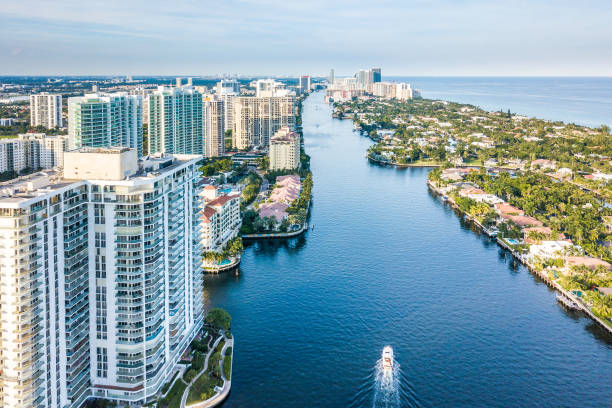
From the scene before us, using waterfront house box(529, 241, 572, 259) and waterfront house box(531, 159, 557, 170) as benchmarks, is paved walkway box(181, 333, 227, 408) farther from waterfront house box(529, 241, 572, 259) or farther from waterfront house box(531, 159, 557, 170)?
waterfront house box(531, 159, 557, 170)

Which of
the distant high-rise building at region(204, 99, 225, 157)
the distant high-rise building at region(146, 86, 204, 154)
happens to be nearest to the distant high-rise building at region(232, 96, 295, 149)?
the distant high-rise building at region(204, 99, 225, 157)

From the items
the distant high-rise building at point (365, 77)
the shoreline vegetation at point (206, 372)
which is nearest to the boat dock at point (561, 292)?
the shoreline vegetation at point (206, 372)

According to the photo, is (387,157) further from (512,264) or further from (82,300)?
(82,300)

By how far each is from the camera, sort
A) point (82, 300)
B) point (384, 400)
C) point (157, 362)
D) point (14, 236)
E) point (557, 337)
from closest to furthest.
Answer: point (14, 236)
point (82, 300)
point (157, 362)
point (384, 400)
point (557, 337)

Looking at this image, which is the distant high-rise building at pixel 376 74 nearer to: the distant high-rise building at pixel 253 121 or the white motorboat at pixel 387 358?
the distant high-rise building at pixel 253 121

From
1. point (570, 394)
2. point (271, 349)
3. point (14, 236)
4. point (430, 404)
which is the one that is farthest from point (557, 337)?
point (14, 236)

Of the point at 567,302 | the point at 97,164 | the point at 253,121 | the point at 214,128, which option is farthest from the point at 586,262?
the point at 253,121
